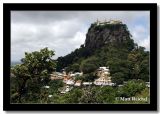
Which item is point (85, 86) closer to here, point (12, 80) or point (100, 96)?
point (100, 96)

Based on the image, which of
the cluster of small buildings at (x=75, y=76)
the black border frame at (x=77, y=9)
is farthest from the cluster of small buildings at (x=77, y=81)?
the black border frame at (x=77, y=9)

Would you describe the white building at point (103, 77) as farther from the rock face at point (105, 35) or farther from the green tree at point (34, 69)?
the green tree at point (34, 69)

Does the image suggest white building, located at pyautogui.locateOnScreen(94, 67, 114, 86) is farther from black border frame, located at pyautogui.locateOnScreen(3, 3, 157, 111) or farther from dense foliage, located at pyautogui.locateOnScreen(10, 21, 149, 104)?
black border frame, located at pyautogui.locateOnScreen(3, 3, 157, 111)

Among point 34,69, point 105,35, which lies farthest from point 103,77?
point 34,69

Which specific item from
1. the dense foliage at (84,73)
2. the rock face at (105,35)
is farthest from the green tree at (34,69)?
the rock face at (105,35)

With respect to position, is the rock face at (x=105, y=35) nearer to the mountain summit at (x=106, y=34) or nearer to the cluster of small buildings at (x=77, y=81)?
the mountain summit at (x=106, y=34)

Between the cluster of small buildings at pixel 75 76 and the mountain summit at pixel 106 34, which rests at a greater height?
the mountain summit at pixel 106 34

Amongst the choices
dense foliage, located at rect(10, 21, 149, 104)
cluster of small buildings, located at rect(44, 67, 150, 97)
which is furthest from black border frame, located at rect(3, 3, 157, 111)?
cluster of small buildings, located at rect(44, 67, 150, 97)
